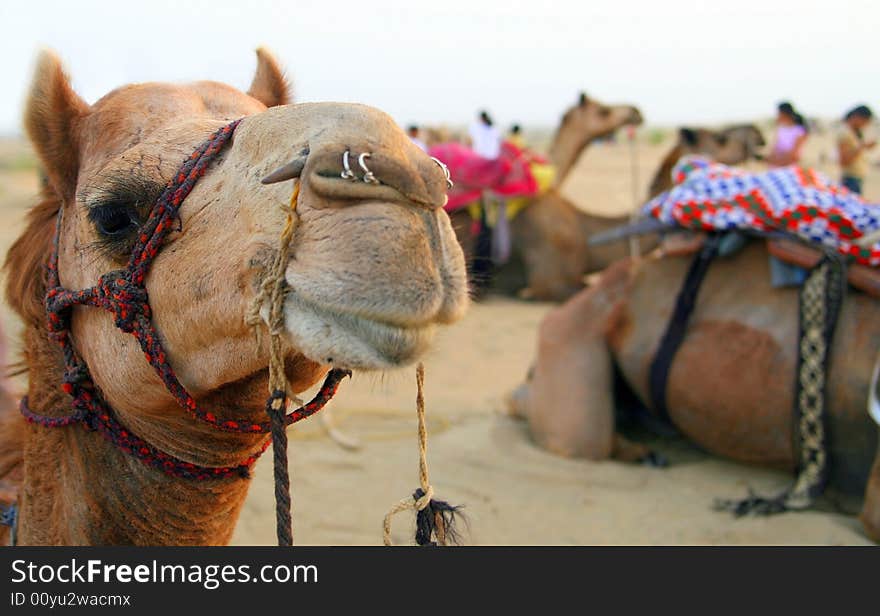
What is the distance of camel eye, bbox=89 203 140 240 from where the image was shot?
1.61m

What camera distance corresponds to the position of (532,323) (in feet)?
29.3

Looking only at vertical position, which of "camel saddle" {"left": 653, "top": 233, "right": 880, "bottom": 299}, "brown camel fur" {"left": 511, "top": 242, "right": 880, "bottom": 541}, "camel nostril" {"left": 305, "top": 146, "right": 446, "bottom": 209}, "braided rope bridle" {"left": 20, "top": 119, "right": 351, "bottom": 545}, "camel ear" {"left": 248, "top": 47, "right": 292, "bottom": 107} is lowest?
"brown camel fur" {"left": 511, "top": 242, "right": 880, "bottom": 541}

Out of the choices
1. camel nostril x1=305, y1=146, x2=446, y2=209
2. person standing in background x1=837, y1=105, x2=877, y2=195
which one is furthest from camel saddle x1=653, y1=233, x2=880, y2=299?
person standing in background x1=837, y1=105, x2=877, y2=195

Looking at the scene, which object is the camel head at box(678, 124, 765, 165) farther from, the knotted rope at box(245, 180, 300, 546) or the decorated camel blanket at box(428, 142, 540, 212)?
the knotted rope at box(245, 180, 300, 546)

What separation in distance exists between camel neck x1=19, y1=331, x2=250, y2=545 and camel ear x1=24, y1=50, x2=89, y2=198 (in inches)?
15.4

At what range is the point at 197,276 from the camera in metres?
1.50

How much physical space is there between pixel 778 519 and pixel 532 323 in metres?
5.08

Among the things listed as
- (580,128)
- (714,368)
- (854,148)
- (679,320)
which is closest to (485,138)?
(580,128)

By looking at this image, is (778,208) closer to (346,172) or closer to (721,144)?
(346,172)

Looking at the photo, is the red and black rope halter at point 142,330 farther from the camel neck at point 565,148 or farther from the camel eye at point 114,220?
A: the camel neck at point 565,148

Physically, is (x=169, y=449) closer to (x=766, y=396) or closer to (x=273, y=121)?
(x=273, y=121)

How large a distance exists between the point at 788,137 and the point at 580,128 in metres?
3.37

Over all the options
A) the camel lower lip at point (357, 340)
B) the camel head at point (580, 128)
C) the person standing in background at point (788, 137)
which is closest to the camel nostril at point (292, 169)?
the camel lower lip at point (357, 340)

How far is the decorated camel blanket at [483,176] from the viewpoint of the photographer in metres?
9.76
